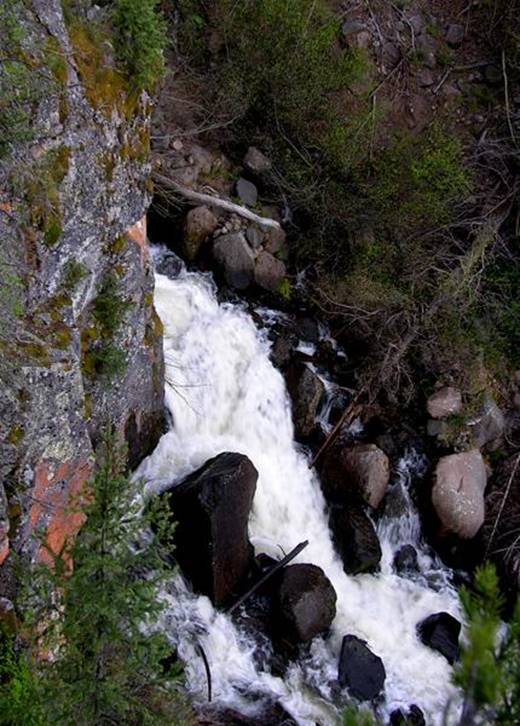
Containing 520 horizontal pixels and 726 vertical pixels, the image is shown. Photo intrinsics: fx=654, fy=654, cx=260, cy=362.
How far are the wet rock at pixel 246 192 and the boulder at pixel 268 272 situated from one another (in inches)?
38.0

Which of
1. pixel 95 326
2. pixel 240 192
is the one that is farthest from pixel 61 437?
pixel 240 192

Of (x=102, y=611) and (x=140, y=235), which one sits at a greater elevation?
(x=140, y=235)

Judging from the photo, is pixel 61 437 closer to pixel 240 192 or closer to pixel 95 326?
pixel 95 326

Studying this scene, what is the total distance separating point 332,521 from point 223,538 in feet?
7.42

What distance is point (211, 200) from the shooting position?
10.4 meters

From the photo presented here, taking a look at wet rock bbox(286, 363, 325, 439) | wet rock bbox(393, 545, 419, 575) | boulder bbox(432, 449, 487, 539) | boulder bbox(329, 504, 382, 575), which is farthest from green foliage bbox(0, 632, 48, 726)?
boulder bbox(432, 449, 487, 539)

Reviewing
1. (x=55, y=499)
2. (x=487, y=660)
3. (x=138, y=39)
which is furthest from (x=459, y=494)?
(x=487, y=660)

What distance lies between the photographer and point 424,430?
34.5 ft

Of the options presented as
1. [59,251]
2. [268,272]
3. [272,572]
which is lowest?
[272,572]

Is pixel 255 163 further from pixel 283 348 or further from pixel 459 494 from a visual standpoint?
pixel 459 494

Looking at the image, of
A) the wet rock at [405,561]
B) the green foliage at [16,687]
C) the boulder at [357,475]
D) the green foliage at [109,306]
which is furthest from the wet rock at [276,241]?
the green foliage at [16,687]

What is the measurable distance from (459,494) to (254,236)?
5216 millimetres

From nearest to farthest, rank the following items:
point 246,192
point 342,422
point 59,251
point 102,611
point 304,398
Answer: point 102,611 < point 59,251 < point 304,398 < point 342,422 < point 246,192

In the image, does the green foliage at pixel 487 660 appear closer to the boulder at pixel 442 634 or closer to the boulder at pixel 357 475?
the boulder at pixel 442 634
